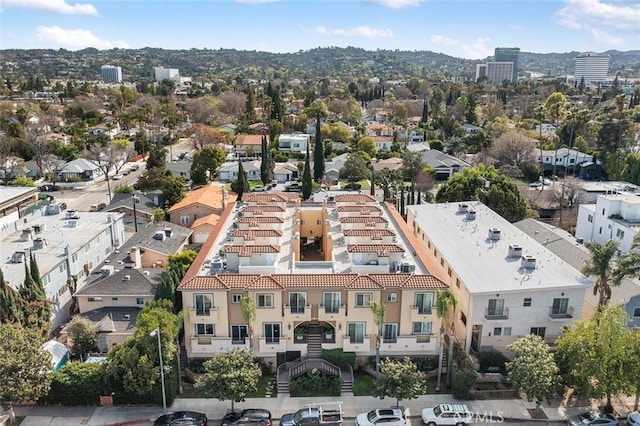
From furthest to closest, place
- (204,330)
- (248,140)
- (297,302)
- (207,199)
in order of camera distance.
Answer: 1. (248,140)
2. (207,199)
3. (204,330)
4. (297,302)

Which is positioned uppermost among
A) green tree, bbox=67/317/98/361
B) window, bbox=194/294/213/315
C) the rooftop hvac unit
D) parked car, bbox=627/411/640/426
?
the rooftop hvac unit

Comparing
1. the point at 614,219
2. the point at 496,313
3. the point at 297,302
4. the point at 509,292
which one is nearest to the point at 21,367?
the point at 297,302

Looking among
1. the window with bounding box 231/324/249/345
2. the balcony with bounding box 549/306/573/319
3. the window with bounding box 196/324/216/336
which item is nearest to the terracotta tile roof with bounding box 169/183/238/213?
the window with bounding box 196/324/216/336

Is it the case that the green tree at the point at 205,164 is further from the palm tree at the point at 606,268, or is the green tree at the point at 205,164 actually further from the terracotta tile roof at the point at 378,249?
the palm tree at the point at 606,268

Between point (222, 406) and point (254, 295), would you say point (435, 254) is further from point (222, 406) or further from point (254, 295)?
point (222, 406)

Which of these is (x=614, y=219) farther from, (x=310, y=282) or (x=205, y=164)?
(x=205, y=164)

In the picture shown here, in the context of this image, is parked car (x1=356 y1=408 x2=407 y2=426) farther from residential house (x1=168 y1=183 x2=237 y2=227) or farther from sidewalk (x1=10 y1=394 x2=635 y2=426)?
residential house (x1=168 y1=183 x2=237 y2=227)
